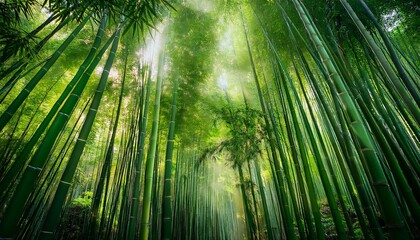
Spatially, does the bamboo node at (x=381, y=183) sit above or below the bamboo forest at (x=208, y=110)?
below

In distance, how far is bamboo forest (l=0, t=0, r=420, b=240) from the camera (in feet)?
5.13

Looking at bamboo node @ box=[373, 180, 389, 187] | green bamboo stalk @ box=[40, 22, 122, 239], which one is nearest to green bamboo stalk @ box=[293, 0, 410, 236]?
bamboo node @ box=[373, 180, 389, 187]

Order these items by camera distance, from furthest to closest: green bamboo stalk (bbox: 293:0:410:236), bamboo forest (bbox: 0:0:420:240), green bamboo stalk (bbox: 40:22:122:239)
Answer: bamboo forest (bbox: 0:0:420:240) → green bamboo stalk (bbox: 40:22:122:239) → green bamboo stalk (bbox: 293:0:410:236)

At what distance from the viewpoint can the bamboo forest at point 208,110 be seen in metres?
1.56

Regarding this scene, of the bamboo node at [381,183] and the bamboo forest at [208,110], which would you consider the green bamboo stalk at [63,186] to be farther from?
the bamboo node at [381,183]

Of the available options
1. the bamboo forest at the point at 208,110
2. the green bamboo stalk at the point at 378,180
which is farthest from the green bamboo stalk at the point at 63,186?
the green bamboo stalk at the point at 378,180

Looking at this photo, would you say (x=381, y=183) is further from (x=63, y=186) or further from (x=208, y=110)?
(x=208, y=110)

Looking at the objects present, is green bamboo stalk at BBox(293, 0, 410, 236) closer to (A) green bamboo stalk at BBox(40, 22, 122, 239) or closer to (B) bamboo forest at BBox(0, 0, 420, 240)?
(B) bamboo forest at BBox(0, 0, 420, 240)

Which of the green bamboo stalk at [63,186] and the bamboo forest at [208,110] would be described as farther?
the bamboo forest at [208,110]

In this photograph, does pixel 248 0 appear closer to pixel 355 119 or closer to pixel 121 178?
pixel 355 119

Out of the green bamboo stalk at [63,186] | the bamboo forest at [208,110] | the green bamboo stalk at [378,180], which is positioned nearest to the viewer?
the green bamboo stalk at [378,180]

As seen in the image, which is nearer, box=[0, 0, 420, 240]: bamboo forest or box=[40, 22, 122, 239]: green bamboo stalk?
box=[40, 22, 122, 239]: green bamboo stalk

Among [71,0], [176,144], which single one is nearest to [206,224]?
[176,144]

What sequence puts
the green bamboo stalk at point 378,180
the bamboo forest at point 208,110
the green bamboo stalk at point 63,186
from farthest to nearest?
the bamboo forest at point 208,110
the green bamboo stalk at point 63,186
the green bamboo stalk at point 378,180
